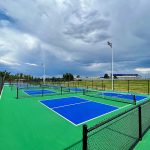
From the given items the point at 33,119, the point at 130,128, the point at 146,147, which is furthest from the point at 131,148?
the point at 33,119

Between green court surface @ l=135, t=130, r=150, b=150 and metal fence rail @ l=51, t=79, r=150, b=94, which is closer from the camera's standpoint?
green court surface @ l=135, t=130, r=150, b=150

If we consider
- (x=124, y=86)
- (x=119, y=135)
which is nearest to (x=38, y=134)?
(x=119, y=135)

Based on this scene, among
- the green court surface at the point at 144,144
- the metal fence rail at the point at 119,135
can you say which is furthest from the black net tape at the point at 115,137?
the green court surface at the point at 144,144

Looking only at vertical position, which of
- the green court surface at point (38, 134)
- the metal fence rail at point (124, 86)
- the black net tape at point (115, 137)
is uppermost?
the metal fence rail at point (124, 86)

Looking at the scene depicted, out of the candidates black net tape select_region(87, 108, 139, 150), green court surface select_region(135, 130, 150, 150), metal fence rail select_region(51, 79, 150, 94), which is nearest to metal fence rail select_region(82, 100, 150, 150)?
black net tape select_region(87, 108, 139, 150)

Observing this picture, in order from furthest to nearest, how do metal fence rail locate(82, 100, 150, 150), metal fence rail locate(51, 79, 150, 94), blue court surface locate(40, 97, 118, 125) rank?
metal fence rail locate(51, 79, 150, 94)
blue court surface locate(40, 97, 118, 125)
metal fence rail locate(82, 100, 150, 150)

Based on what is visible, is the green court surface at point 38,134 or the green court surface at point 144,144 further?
the green court surface at point 38,134

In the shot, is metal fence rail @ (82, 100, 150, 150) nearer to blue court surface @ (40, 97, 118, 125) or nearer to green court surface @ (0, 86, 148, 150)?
green court surface @ (0, 86, 148, 150)

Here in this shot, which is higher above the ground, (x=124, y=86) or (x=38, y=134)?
(x=124, y=86)

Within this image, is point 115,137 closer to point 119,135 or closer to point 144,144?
point 119,135

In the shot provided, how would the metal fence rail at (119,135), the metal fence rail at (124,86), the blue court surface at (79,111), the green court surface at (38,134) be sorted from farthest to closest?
1. the metal fence rail at (124,86)
2. the blue court surface at (79,111)
3. the green court surface at (38,134)
4. the metal fence rail at (119,135)

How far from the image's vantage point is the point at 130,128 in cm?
693

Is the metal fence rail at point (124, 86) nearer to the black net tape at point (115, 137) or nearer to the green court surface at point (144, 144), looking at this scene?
the black net tape at point (115, 137)

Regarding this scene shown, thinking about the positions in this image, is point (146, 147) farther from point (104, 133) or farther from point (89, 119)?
point (89, 119)
